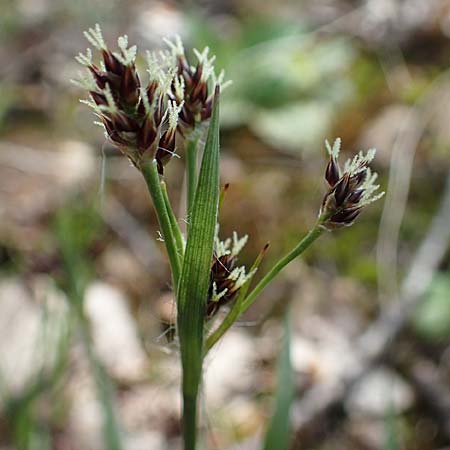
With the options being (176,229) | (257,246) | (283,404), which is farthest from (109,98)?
(257,246)

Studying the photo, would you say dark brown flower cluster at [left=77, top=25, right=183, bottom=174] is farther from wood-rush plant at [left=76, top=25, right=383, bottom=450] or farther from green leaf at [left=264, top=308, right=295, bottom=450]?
green leaf at [left=264, top=308, right=295, bottom=450]

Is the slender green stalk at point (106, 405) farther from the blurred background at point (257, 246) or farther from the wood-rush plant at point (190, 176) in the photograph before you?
the wood-rush plant at point (190, 176)

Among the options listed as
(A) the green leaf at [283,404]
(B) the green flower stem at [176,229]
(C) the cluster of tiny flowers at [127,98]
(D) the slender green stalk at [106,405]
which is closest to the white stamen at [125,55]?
(C) the cluster of tiny flowers at [127,98]

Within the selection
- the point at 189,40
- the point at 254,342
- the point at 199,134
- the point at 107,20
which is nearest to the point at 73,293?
the point at 199,134

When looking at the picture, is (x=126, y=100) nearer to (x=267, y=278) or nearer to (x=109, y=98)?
(x=109, y=98)

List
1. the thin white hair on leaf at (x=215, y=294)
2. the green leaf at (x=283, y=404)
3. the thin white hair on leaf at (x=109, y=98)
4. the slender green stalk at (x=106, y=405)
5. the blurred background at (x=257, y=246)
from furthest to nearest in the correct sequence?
the blurred background at (x=257, y=246) < the slender green stalk at (x=106, y=405) < the green leaf at (x=283, y=404) < the thin white hair on leaf at (x=215, y=294) < the thin white hair on leaf at (x=109, y=98)

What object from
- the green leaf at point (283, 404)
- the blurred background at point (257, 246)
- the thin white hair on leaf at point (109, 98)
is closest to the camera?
the thin white hair on leaf at point (109, 98)
